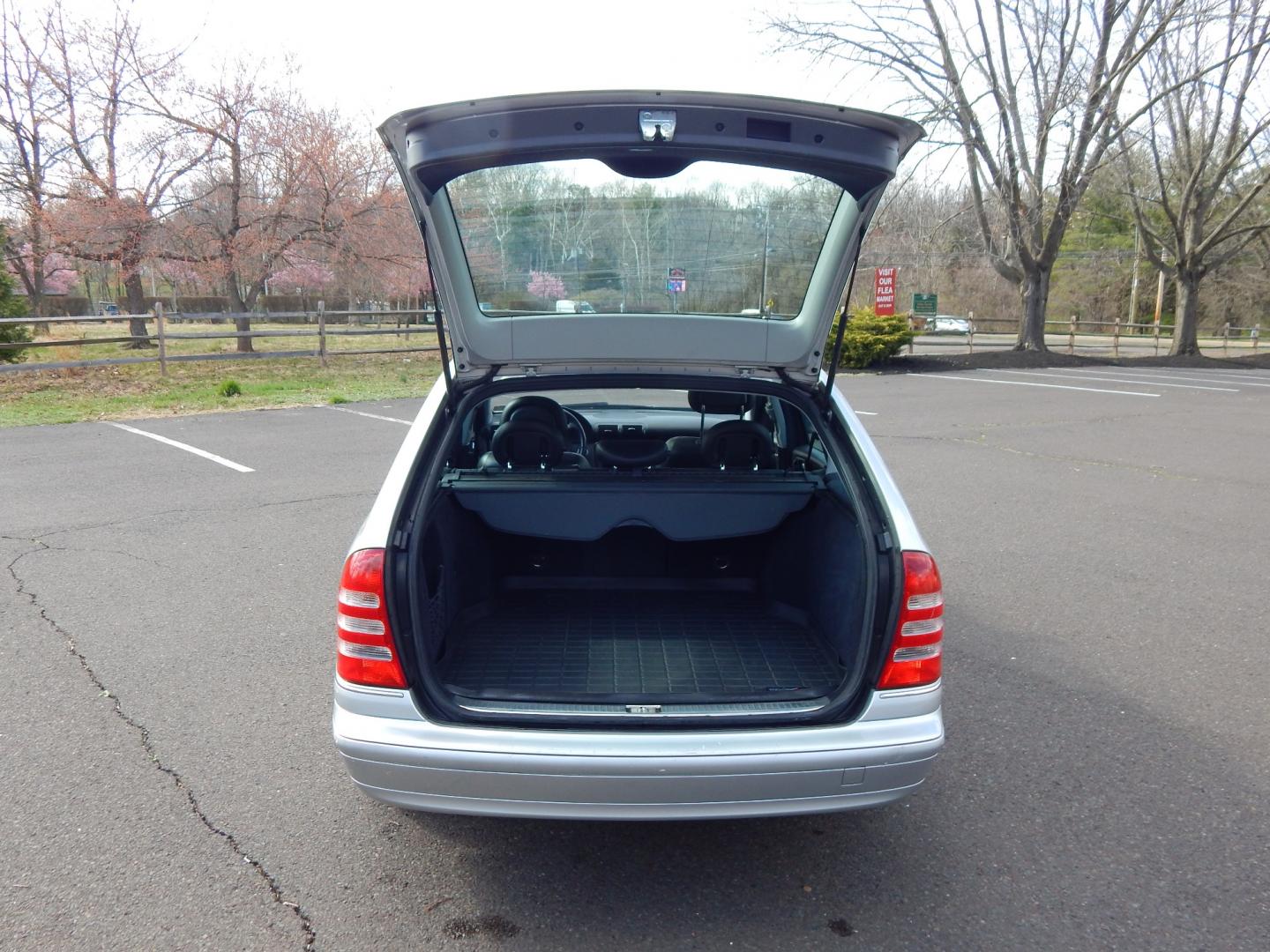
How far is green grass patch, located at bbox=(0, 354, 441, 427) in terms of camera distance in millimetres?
12219

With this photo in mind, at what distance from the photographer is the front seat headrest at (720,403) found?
425 cm

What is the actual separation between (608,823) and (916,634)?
1.15m

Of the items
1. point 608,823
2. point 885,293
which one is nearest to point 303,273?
point 885,293

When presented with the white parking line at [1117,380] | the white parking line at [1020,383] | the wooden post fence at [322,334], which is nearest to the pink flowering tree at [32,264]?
the wooden post fence at [322,334]

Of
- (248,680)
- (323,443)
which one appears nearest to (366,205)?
(323,443)

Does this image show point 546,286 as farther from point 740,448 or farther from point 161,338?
point 161,338

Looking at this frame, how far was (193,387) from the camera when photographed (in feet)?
48.2

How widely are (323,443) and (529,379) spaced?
7.09 metres

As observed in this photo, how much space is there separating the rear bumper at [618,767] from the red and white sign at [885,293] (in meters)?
19.5

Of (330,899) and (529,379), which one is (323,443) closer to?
(529,379)

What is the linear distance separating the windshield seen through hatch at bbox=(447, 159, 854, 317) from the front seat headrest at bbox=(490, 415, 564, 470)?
669mm

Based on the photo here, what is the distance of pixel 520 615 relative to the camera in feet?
11.4

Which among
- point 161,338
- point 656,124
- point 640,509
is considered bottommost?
point 640,509

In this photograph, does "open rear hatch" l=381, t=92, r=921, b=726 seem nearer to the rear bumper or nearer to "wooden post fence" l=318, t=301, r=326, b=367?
the rear bumper
